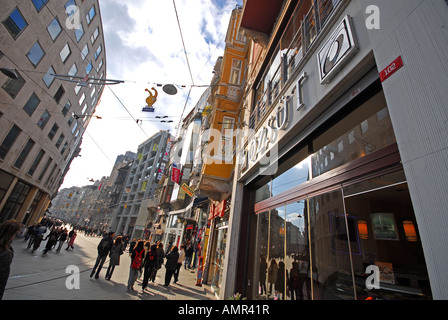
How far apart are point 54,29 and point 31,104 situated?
6.88 metres

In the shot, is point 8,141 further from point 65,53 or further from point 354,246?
point 354,246

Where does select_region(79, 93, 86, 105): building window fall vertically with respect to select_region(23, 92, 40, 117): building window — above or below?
above

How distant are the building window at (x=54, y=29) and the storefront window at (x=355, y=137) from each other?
2350 cm

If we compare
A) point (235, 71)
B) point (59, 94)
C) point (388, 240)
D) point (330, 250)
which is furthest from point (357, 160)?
point (59, 94)

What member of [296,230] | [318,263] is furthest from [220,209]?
[318,263]

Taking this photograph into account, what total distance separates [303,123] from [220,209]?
741cm

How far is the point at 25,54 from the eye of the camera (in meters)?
15.2

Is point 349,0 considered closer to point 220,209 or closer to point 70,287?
point 220,209

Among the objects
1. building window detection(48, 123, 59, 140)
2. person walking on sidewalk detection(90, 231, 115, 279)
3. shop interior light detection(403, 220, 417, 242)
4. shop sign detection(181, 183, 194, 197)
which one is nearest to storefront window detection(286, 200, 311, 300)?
shop interior light detection(403, 220, 417, 242)

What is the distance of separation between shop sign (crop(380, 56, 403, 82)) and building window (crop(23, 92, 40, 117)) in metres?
23.5

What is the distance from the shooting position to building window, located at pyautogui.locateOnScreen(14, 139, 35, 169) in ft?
58.3

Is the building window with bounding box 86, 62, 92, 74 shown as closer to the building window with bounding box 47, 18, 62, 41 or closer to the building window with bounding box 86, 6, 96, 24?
the building window with bounding box 86, 6, 96, 24

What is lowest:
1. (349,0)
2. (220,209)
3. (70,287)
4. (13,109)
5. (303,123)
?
(70,287)
